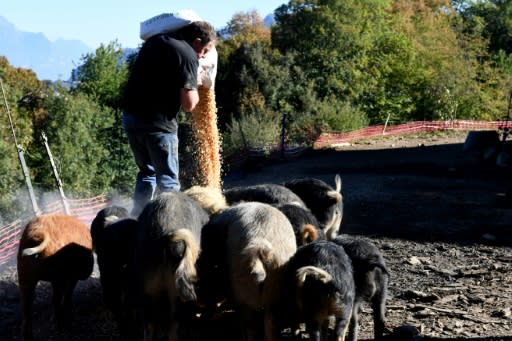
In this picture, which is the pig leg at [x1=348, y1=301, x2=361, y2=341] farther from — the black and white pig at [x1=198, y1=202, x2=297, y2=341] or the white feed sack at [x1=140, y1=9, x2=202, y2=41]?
the white feed sack at [x1=140, y1=9, x2=202, y2=41]

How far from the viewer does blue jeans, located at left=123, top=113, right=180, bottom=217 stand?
17.0 feet

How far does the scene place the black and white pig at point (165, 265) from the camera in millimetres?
3859

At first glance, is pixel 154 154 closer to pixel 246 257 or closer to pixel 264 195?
pixel 264 195

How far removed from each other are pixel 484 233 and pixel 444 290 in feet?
9.31

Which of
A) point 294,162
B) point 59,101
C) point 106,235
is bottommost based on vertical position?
point 294,162

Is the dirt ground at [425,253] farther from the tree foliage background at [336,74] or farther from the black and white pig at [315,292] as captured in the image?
the tree foliage background at [336,74]

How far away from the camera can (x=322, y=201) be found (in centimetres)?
621

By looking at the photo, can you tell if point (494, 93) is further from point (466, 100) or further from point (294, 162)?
point (294, 162)

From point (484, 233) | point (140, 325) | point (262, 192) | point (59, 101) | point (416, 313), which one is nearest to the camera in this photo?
point (140, 325)

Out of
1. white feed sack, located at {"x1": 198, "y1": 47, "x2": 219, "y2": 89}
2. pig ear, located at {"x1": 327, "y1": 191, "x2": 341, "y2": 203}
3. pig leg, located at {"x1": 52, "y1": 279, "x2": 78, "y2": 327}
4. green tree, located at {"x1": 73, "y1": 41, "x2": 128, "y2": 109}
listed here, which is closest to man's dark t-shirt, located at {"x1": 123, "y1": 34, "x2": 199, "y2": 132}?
white feed sack, located at {"x1": 198, "y1": 47, "x2": 219, "y2": 89}

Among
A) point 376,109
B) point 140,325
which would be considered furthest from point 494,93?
point 140,325

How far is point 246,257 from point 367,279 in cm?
101

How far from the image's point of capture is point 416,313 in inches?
206

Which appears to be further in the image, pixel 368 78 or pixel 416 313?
pixel 368 78
